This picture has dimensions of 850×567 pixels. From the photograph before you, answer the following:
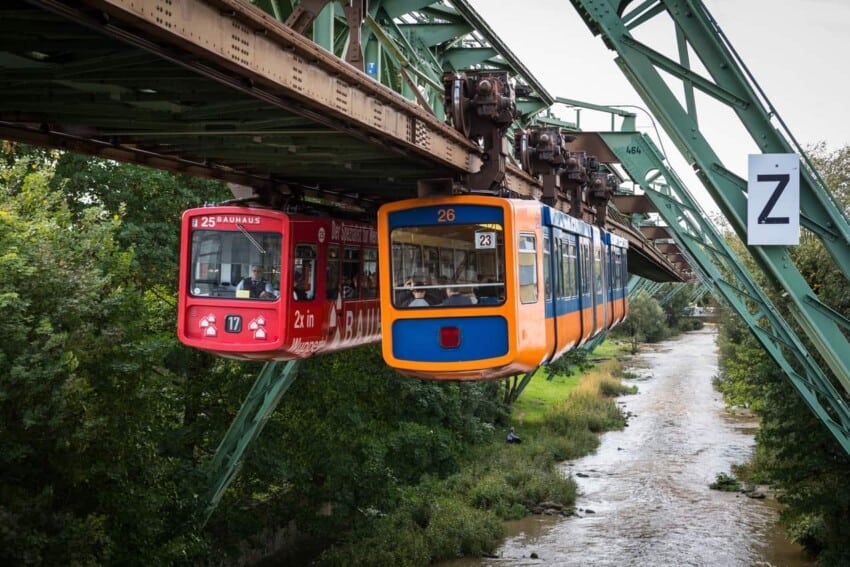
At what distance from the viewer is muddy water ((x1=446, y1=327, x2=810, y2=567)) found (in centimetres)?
1980

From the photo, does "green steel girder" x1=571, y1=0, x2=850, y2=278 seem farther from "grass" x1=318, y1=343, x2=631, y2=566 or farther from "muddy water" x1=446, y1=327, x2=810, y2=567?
"muddy water" x1=446, y1=327, x2=810, y2=567

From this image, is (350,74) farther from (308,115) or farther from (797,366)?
(797,366)

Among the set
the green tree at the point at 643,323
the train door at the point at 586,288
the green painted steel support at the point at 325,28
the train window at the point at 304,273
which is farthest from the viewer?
the green tree at the point at 643,323

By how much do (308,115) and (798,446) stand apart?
13.5m

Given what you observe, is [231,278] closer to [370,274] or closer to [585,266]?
[370,274]

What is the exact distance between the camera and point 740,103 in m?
6.33

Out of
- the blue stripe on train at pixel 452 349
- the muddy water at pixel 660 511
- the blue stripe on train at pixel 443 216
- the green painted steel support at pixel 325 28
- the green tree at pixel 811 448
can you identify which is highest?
the green painted steel support at pixel 325 28

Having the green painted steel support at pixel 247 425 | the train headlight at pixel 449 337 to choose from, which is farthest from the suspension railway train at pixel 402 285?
the green painted steel support at pixel 247 425

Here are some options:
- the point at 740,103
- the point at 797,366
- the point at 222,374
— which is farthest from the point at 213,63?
the point at 797,366

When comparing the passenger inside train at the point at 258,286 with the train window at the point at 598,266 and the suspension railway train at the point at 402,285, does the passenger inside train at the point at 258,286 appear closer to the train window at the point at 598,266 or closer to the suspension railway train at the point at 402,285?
the suspension railway train at the point at 402,285

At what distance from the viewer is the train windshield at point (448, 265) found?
885cm

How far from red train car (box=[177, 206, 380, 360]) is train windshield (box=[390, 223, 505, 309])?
1.71m

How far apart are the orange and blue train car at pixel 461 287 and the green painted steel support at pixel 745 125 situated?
2.38 meters

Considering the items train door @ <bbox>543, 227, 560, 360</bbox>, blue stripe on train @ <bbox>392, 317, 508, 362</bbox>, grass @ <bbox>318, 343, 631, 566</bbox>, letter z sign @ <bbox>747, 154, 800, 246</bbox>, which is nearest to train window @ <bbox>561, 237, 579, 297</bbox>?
train door @ <bbox>543, 227, 560, 360</bbox>
